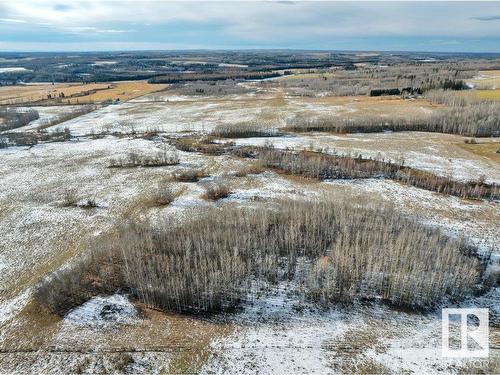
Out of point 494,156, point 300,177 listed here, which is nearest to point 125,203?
point 300,177

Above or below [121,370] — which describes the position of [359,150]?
above

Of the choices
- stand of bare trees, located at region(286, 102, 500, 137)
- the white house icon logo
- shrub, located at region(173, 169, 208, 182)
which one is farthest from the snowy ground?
stand of bare trees, located at region(286, 102, 500, 137)

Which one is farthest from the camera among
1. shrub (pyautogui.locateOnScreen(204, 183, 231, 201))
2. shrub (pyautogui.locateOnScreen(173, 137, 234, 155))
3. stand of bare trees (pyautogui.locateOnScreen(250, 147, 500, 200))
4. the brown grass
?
shrub (pyautogui.locateOnScreen(173, 137, 234, 155))

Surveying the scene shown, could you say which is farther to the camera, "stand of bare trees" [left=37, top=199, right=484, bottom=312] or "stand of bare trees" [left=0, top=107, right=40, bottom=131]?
"stand of bare trees" [left=0, top=107, right=40, bottom=131]

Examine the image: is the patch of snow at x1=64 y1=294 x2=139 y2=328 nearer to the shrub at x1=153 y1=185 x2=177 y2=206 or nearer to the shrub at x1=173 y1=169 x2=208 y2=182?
the shrub at x1=153 y1=185 x2=177 y2=206

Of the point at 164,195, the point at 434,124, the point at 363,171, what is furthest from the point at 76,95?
the point at 363,171

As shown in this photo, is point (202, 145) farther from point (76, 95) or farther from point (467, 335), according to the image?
point (76, 95)

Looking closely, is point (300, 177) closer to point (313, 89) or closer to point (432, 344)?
point (432, 344)
